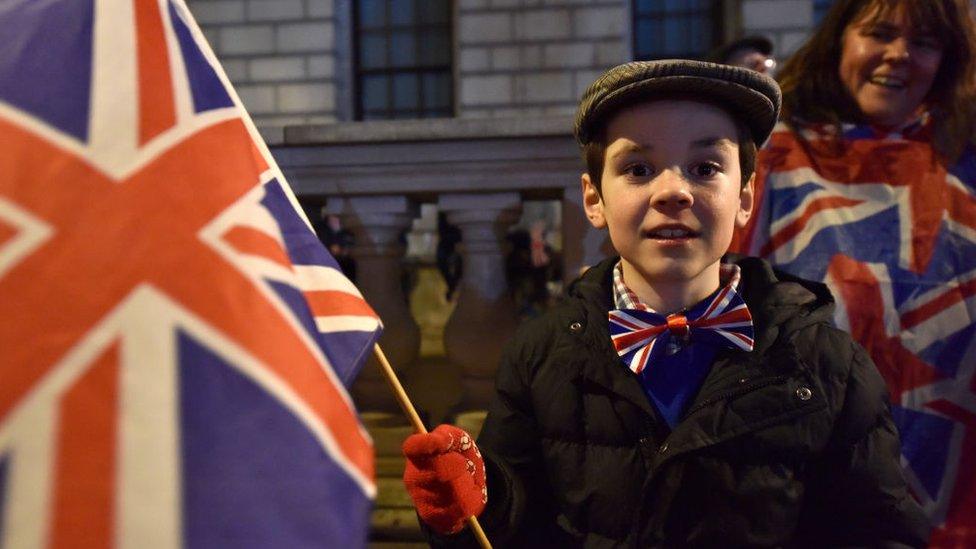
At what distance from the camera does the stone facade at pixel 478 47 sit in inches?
360

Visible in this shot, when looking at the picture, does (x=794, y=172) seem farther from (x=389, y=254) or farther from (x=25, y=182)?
(x=25, y=182)

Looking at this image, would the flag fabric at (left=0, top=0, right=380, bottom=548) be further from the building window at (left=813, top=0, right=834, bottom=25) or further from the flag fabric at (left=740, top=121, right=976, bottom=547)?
the building window at (left=813, top=0, right=834, bottom=25)

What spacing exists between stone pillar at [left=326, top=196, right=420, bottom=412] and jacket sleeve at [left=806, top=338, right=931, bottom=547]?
5.07ft

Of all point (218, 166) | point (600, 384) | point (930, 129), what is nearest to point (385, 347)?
point (600, 384)

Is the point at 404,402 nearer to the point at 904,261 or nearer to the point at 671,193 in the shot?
the point at 671,193

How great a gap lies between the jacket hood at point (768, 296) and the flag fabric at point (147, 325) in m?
0.54

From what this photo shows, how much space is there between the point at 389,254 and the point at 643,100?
144 centimetres

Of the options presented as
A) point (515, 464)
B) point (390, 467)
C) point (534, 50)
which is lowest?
point (390, 467)

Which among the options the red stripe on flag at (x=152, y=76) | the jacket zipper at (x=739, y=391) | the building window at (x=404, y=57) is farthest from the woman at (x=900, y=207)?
the building window at (x=404, y=57)

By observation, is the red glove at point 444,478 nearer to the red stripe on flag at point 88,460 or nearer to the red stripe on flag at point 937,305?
the red stripe on flag at point 88,460

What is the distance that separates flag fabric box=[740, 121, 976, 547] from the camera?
1817 mm

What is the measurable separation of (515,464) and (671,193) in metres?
0.63

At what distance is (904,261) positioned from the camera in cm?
186

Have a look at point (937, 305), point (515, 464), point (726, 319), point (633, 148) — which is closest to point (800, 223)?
point (937, 305)
